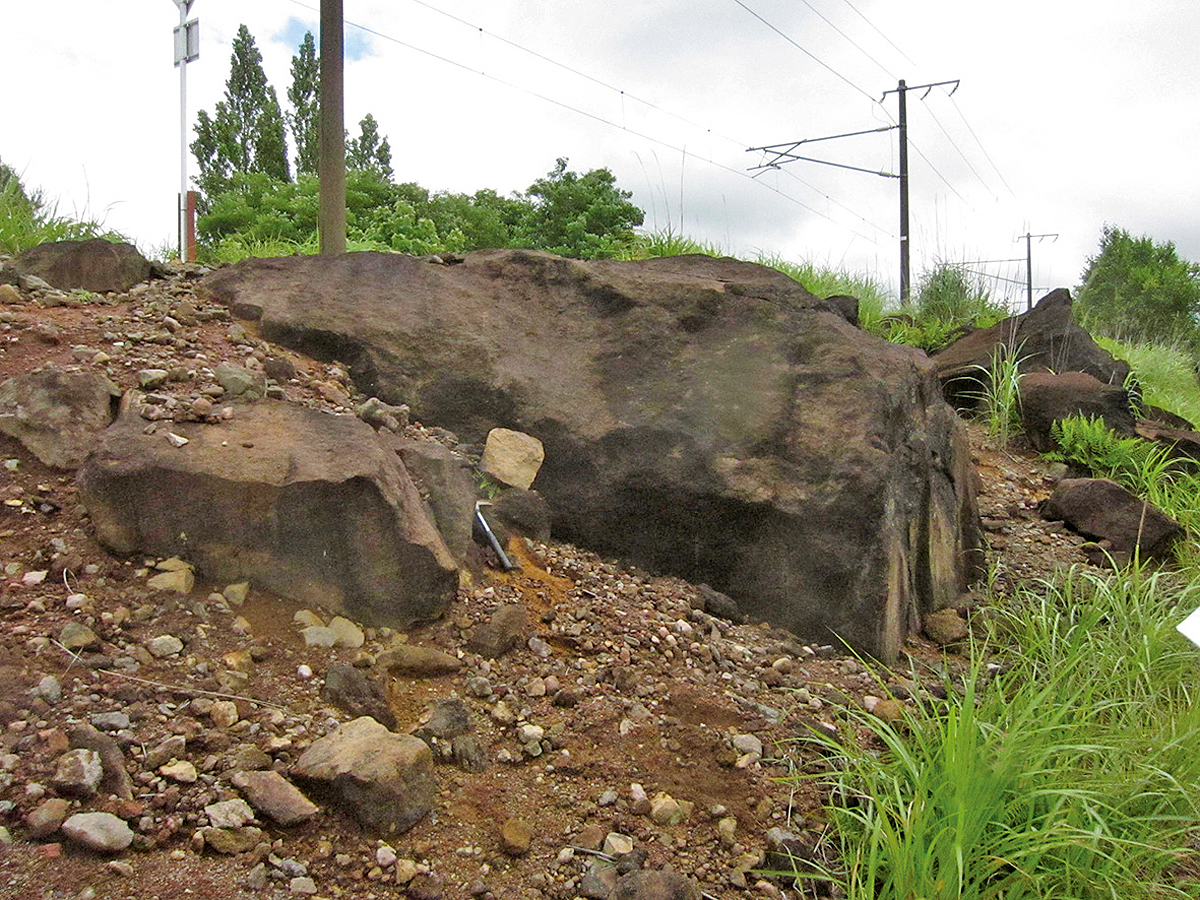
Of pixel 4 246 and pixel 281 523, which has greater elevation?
pixel 4 246

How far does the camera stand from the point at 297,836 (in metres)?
1.71

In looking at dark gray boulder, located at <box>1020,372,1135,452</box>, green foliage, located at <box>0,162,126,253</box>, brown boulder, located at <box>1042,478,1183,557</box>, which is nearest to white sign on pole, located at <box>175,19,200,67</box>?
green foliage, located at <box>0,162,126,253</box>

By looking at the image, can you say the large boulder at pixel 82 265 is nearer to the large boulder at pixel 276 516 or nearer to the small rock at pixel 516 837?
the large boulder at pixel 276 516

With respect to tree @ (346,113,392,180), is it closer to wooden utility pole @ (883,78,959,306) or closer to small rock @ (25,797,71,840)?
wooden utility pole @ (883,78,959,306)

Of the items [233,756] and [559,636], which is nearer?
[233,756]

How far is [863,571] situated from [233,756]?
2066 millimetres

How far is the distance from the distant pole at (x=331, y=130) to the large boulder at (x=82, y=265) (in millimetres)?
1093

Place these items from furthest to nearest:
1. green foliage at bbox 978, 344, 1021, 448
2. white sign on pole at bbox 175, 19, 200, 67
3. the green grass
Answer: the green grass → white sign on pole at bbox 175, 19, 200, 67 → green foliage at bbox 978, 344, 1021, 448

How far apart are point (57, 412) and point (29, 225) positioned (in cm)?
308

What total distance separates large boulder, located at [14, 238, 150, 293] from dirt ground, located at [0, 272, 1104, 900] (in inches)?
26.0

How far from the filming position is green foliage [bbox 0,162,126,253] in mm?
4715

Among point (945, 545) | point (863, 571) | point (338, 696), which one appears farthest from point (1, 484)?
point (945, 545)

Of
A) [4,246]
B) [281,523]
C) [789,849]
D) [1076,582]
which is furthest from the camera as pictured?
[4,246]

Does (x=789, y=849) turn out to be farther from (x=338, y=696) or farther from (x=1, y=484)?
(x=1, y=484)
